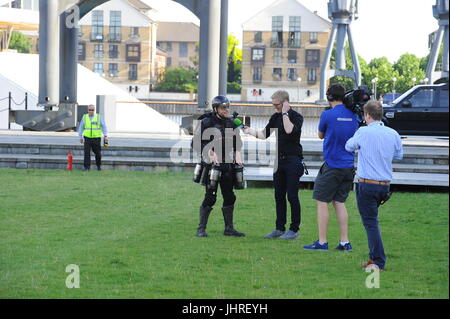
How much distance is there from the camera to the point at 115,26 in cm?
11631

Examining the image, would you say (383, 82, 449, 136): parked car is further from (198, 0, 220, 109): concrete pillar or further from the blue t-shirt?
the blue t-shirt

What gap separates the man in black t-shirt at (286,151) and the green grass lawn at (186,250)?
0.47 m

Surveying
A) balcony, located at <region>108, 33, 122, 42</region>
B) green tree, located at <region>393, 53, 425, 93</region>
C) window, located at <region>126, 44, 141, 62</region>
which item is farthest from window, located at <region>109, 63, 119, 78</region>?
green tree, located at <region>393, 53, 425, 93</region>

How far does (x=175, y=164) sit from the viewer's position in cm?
2136

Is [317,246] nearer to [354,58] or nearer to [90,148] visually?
[90,148]

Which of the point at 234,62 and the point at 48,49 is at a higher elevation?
the point at 234,62

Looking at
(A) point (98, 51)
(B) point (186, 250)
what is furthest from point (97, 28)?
(B) point (186, 250)

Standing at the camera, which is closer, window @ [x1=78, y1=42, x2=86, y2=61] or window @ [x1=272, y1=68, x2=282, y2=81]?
window @ [x1=272, y1=68, x2=282, y2=81]

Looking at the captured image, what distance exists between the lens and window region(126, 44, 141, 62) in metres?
118

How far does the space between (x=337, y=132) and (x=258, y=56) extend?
104360 millimetres

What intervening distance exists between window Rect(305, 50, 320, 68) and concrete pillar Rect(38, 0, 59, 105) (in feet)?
279
